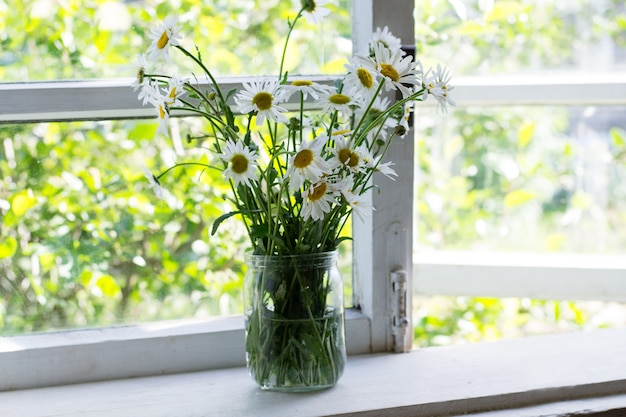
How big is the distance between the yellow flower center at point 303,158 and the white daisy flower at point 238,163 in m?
0.05

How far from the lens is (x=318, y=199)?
0.88 meters

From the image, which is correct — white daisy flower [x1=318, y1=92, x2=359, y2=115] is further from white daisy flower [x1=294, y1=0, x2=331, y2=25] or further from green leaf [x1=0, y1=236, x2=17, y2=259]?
green leaf [x1=0, y1=236, x2=17, y2=259]

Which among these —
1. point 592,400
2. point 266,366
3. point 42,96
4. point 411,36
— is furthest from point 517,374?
point 42,96

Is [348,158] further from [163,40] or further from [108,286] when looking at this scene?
[108,286]

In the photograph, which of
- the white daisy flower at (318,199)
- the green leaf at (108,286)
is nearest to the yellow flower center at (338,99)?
the white daisy flower at (318,199)

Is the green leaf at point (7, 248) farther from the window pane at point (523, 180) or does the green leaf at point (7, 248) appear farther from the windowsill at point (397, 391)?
the window pane at point (523, 180)

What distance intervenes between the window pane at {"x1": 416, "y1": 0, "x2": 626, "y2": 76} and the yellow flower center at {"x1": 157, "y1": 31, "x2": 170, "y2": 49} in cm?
74

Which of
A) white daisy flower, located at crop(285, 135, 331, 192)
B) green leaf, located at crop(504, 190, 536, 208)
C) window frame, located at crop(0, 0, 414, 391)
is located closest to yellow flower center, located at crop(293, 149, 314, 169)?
white daisy flower, located at crop(285, 135, 331, 192)

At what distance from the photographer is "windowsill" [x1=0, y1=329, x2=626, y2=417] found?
3.26 feet

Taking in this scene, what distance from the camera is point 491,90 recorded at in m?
1.44

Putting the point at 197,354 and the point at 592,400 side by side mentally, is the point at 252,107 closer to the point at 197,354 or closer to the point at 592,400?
the point at 197,354

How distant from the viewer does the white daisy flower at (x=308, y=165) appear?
873 millimetres

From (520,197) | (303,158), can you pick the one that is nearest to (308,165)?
(303,158)

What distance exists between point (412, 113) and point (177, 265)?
445 millimetres
